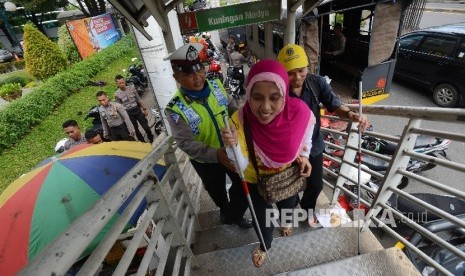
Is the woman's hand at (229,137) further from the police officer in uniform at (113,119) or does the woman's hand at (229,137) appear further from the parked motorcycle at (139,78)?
the parked motorcycle at (139,78)

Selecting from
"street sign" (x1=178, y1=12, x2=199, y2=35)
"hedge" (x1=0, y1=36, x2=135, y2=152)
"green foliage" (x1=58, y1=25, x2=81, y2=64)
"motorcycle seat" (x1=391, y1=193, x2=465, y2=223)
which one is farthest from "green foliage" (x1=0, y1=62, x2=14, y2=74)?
"motorcycle seat" (x1=391, y1=193, x2=465, y2=223)

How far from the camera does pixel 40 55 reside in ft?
37.5

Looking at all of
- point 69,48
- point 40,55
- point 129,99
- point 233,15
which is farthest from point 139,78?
point 233,15

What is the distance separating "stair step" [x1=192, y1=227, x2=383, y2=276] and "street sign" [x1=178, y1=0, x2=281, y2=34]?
2.72 meters

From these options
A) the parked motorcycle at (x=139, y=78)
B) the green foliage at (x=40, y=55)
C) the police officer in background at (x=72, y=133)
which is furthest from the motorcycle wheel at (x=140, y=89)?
the police officer in background at (x=72, y=133)

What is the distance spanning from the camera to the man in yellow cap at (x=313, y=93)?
2145 mm

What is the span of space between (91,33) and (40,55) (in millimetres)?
3370

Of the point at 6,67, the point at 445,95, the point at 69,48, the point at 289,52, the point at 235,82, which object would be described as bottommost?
the point at 445,95

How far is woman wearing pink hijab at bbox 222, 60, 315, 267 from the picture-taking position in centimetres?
155

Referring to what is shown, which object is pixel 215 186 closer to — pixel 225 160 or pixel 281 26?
pixel 225 160

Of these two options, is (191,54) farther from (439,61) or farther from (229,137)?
(439,61)

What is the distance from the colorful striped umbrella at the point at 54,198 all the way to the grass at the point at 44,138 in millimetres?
6351

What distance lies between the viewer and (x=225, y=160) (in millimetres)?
1840

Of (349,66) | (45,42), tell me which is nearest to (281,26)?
(349,66)
